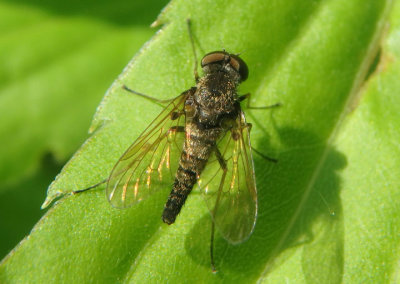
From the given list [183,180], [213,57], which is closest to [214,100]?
[213,57]

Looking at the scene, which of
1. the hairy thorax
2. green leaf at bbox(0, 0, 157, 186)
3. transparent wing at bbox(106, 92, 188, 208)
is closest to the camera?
transparent wing at bbox(106, 92, 188, 208)

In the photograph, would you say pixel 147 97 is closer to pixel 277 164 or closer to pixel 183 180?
pixel 183 180

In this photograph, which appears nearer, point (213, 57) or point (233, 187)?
point (233, 187)

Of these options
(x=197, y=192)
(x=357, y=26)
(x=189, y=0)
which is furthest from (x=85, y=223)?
(x=357, y=26)

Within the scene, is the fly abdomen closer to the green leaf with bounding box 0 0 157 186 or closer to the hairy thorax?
the hairy thorax

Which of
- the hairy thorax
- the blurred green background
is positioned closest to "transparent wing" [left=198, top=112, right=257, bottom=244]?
the hairy thorax

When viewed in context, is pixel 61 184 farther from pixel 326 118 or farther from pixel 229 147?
pixel 326 118
